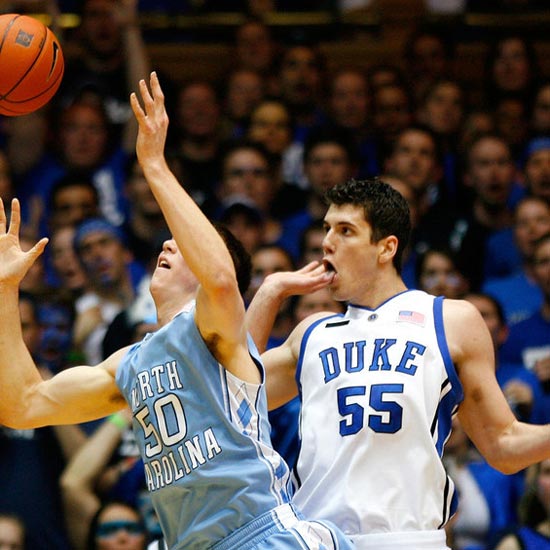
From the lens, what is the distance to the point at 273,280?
5258 millimetres

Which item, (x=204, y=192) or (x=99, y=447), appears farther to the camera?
(x=204, y=192)

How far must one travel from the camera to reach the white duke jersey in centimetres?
473

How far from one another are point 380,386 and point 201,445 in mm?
834

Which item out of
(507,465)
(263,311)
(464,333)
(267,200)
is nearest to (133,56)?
(267,200)

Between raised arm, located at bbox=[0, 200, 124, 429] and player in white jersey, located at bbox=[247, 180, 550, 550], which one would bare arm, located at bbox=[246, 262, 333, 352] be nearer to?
player in white jersey, located at bbox=[247, 180, 550, 550]

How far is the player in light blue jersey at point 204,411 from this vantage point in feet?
14.1

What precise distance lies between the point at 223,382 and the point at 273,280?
927mm

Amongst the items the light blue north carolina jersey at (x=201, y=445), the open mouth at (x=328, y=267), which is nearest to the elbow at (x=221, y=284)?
the light blue north carolina jersey at (x=201, y=445)

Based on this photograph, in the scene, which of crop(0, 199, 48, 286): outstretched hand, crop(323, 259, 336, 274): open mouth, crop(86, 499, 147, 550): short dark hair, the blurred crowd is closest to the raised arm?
crop(0, 199, 48, 286): outstretched hand

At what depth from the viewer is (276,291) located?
5188 mm

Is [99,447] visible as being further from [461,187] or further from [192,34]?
[192,34]

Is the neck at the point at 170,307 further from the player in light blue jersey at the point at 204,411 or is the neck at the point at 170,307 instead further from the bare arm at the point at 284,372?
the bare arm at the point at 284,372

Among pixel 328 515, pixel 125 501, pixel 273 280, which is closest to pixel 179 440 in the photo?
pixel 328 515

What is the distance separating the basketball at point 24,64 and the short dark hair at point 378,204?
137cm
